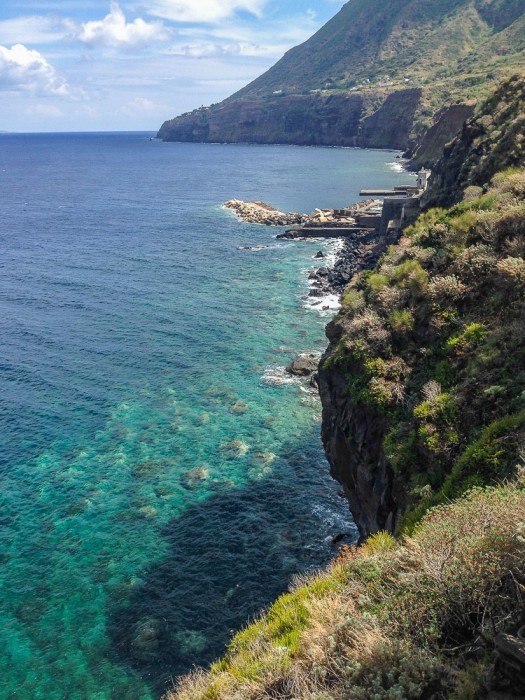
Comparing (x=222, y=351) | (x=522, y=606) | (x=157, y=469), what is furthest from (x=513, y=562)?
(x=222, y=351)

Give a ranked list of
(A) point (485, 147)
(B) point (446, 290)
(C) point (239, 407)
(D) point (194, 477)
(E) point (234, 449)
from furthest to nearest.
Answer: (A) point (485, 147), (C) point (239, 407), (E) point (234, 449), (D) point (194, 477), (B) point (446, 290)

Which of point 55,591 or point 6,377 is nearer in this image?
point 55,591

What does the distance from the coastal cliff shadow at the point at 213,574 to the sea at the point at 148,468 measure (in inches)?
3.1

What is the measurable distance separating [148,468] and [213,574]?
9109 mm

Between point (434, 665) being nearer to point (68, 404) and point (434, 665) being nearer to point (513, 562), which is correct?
point (513, 562)

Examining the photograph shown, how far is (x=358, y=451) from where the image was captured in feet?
68.2

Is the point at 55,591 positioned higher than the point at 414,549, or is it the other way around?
the point at 414,549

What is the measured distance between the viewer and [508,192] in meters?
23.8

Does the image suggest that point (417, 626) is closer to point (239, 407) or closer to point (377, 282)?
point (377, 282)

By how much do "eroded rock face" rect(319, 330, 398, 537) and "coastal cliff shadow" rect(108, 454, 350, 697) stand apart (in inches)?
201

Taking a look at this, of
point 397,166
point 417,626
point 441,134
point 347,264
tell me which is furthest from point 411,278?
point 397,166

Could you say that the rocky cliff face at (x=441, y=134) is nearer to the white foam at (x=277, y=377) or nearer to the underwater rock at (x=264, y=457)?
the white foam at (x=277, y=377)

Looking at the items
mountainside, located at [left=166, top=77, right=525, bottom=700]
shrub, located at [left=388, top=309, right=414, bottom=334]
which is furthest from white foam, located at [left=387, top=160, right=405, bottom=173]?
shrub, located at [left=388, top=309, right=414, bottom=334]

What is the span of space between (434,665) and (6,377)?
135 feet
